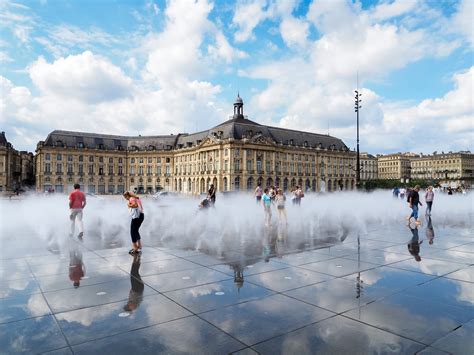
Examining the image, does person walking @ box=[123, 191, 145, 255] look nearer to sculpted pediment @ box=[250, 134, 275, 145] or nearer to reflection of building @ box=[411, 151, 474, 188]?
sculpted pediment @ box=[250, 134, 275, 145]

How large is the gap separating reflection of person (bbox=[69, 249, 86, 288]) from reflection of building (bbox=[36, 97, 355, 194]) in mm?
77193

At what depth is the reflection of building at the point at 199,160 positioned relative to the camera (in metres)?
90.7

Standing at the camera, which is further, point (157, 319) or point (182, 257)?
point (182, 257)

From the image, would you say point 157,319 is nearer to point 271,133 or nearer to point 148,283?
point 148,283

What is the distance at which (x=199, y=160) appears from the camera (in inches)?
3824

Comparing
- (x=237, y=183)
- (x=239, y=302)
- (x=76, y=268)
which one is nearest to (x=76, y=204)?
(x=76, y=268)

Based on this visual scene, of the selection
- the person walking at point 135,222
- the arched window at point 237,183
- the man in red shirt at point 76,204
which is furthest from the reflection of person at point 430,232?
the arched window at point 237,183

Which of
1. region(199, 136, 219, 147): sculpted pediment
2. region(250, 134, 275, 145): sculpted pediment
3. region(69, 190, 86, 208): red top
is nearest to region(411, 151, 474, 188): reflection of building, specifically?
region(250, 134, 275, 145): sculpted pediment

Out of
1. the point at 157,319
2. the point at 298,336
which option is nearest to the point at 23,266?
the point at 157,319

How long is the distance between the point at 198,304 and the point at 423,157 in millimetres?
193357

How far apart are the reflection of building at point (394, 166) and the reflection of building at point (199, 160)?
65.0 meters

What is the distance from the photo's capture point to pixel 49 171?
94.6 metres

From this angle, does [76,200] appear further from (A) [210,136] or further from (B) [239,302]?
(A) [210,136]

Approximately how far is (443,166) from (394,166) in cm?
2039
